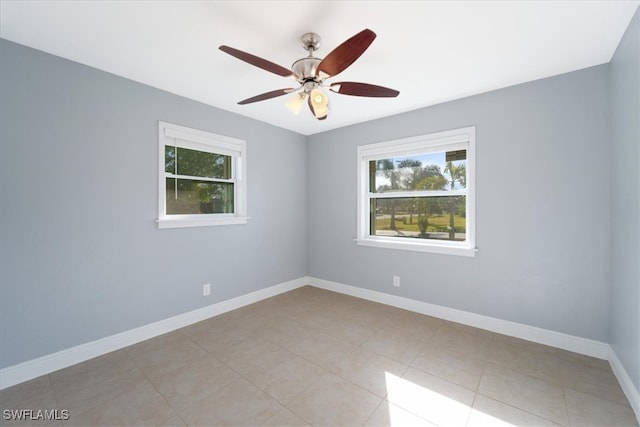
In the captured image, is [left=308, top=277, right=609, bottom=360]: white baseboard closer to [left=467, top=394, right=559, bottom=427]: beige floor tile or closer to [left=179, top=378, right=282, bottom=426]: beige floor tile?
[left=467, top=394, right=559, bottom=427]: beige floor tile

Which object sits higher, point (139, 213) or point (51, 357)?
point (139, 213)

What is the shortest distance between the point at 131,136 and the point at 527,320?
4.21 metres

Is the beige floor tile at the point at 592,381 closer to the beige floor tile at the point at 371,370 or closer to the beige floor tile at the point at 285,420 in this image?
the beige floor tile at the point at 371,370

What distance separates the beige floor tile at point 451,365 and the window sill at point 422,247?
1.06m

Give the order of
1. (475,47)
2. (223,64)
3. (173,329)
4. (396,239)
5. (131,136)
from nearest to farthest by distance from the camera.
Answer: (475,47), (223,64), (131,136), (173,329), (396,239)

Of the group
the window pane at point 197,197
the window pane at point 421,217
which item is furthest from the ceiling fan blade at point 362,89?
the window pane at point 197,197

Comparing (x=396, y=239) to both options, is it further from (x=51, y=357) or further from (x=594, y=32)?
(x=51, y=357)

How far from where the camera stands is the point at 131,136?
8.29 feet

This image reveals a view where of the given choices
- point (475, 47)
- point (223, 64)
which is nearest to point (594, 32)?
point (475, 47)

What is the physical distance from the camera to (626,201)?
1862 millimetres

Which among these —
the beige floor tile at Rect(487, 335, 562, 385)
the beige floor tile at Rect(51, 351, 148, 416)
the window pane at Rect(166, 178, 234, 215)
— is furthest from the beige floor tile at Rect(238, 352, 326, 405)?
the window pane at Rect(166, 178, 234, 215)

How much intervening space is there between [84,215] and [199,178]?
1121 mm

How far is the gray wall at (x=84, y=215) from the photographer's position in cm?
196

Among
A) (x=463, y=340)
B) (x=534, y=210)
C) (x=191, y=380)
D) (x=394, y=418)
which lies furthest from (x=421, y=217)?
(x=191, y=380)
